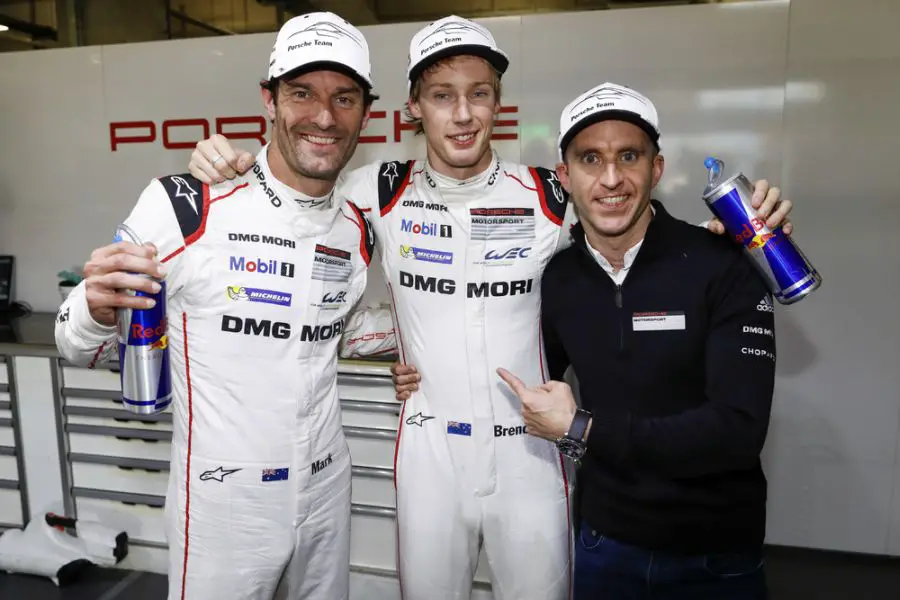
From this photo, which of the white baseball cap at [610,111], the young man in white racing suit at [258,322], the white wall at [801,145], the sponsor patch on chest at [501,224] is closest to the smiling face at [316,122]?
the young man in white racing suit at [258,322]

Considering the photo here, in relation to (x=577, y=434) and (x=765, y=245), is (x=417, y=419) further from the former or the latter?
(x=765, y=245)

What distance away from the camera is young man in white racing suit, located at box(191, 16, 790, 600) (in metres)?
1.56

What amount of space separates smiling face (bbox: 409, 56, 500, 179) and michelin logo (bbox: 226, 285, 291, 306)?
0.50 metres

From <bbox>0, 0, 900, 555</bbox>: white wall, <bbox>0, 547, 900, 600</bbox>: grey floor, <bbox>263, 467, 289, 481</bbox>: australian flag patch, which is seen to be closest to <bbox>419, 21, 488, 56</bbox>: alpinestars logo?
<bbox>263, 467, 289, 481</bbox>: australian flag patch

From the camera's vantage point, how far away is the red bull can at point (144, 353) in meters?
1.17

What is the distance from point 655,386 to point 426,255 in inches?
24.6

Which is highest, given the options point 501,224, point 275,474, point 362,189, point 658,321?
point 362,189

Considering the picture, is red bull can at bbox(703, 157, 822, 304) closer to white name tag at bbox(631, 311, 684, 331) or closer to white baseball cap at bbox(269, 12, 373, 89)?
white name tag at bbox(631, 311, 684, 331)

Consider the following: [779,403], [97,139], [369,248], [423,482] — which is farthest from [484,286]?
[97,139]

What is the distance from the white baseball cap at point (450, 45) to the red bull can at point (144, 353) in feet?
2.51

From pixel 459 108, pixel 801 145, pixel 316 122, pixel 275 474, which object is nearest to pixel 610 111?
pixel 459 108

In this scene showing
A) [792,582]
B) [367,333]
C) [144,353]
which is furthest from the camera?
[792,582]

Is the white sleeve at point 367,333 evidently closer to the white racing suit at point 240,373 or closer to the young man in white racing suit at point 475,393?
the young man in white racing suit at point 475,393

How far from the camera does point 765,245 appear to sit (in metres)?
1.29
